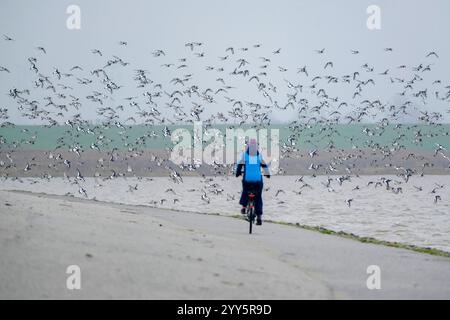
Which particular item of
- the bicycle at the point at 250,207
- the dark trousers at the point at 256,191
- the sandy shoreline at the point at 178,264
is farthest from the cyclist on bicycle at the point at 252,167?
the sandy shoreline at the point at 178,264

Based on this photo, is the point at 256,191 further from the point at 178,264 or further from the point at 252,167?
the point at 178,264

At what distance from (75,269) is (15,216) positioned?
472 cm

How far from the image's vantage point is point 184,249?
14.2m

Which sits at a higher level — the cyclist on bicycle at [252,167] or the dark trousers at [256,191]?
the cyclist on bicycle at [252,167]

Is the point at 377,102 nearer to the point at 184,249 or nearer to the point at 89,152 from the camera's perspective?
the point at 184,249

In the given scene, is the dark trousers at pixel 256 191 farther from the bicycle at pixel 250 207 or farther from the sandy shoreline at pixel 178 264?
the sandy shoreline at pixel 178 264

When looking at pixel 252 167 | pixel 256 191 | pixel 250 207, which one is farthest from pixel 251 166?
pixel 250 207

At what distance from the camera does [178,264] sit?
1247cm

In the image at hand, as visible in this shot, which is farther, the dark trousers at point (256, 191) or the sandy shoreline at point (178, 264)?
the dark trousers at point (256, 191)

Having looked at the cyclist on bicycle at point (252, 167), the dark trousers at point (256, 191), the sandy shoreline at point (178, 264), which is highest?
the cyclist on bicycle at point (252, 167)

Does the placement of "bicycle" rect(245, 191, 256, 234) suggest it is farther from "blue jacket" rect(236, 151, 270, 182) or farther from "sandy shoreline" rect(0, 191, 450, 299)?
"sandy shoreline" rect(0, 191, 450, 299)

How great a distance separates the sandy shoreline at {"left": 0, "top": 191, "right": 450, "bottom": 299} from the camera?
11.0m

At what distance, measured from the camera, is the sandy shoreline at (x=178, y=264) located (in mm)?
10953

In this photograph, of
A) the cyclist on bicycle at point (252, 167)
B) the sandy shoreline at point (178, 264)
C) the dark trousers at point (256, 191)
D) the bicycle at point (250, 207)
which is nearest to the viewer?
the sandy shoreline at point (178, 264)
